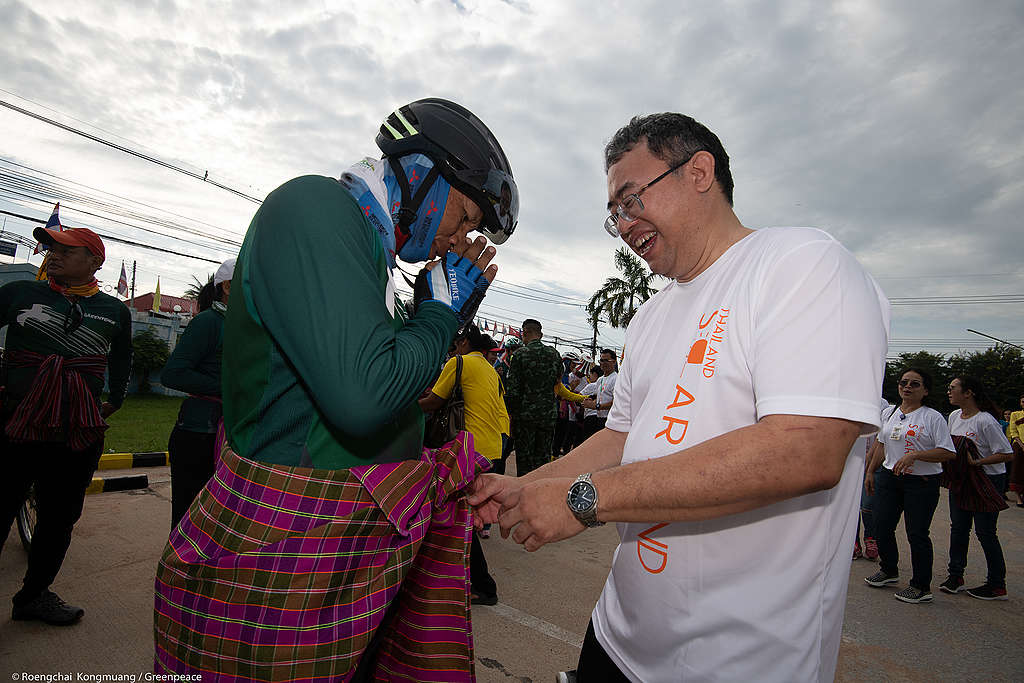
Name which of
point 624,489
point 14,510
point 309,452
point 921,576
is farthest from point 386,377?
point 921,576

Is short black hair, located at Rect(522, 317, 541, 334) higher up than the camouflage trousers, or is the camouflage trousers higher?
short black hair, located at Rect(522, 317, 541, 334)

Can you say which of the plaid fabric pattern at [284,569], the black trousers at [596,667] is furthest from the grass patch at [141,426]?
the black trousers at [596,667]

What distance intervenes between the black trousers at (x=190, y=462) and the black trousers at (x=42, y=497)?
2.00ft

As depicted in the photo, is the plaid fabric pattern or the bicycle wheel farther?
the bicycle wheel

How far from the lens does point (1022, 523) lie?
1015 centimetres


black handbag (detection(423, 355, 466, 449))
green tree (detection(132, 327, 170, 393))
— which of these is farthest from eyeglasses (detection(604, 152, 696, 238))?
green tree (detection(132, 327, 170, 393))

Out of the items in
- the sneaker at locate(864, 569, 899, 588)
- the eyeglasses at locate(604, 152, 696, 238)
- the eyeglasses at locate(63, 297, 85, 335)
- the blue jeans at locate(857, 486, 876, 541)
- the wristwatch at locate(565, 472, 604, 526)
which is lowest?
the sneaker at locate(864, 569, 899, 588)

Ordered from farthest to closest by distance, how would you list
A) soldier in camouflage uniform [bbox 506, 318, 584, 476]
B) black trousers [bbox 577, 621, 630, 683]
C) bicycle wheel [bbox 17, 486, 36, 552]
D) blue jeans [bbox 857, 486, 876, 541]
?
soldier in camouflage uniform [bbox 506, 318, 584, 476] < blue jeans [bbox 857, 486, 876, 541] < bicycle wheel [bbox 17, 486, 36, 552] < black trousers [bbox 577, 621, 630, 683]

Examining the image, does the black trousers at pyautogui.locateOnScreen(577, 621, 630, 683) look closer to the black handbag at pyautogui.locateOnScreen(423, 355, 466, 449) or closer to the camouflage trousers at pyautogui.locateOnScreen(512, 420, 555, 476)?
the black handbag at pyautogui.locateOnScreen(423, 355, 466, 449)

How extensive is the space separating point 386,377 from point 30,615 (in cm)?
386

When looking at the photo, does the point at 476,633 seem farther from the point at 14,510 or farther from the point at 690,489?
the point at 690,489

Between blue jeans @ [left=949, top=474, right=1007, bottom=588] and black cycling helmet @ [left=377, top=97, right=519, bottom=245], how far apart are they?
6596mm

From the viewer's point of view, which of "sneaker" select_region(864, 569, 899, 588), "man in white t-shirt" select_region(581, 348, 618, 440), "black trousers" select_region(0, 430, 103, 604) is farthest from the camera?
"man in white t-shirt" select_region(581, 348, 618, 440)

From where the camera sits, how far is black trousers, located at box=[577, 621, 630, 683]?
1.68 metres
